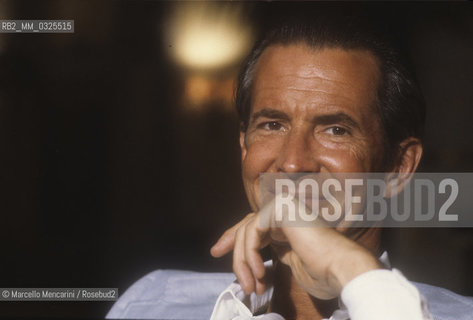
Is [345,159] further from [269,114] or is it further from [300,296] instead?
[300,296]

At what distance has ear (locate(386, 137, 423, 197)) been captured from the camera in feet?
2.84

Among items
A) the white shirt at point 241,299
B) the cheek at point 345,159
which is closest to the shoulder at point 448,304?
the white shirt at point 241,299

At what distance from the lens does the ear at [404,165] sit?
864 mm

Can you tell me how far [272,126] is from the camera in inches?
33.1

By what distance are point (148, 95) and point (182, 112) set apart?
77 mm

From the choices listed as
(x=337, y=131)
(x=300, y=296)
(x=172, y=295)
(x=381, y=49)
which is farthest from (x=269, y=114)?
(x=172, y=295)

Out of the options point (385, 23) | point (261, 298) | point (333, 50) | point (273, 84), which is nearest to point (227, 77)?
point (273, 84)

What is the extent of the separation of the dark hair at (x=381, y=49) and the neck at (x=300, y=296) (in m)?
0.15

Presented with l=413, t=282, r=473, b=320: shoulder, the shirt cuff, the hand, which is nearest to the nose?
the hand

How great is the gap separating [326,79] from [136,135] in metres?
0.38

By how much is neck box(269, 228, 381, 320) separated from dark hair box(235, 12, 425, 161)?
154 millimetres

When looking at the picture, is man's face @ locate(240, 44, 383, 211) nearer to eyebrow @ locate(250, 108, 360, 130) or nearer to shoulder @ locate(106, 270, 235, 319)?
eyebrow @ locate(250, 108, 360, 130)

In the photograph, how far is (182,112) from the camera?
35.9 inches

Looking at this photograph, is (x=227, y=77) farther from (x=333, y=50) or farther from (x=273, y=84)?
(x=333, y=50)
